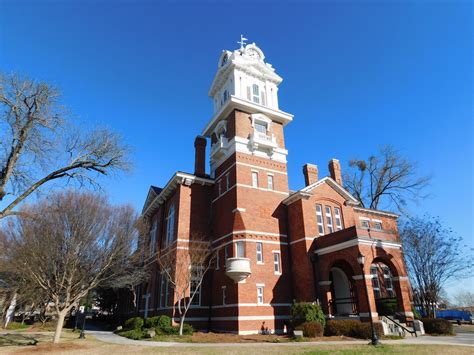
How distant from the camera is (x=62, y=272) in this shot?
19.3 metres


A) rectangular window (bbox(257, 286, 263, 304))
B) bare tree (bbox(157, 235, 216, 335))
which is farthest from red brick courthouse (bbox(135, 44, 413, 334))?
bare tree (bbox(157, 235, 216, 335))

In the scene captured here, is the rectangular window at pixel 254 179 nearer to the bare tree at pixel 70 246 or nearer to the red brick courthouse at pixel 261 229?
the red brick courthouse at pixel 261 229

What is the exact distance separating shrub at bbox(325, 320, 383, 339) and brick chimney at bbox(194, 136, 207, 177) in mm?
16902

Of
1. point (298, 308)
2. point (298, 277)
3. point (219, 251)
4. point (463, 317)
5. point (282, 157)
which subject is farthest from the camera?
point (463, 317)

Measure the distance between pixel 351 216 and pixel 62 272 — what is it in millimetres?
22002

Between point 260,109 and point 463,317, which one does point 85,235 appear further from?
point 463,317

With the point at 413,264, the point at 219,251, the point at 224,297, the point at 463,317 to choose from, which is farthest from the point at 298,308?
the point at 463,317

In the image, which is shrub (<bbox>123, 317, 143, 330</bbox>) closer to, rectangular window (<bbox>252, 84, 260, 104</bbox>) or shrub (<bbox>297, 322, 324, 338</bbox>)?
shrub (<bbox>297, 322, 324, 338</bbox>)

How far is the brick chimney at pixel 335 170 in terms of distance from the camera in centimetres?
3050

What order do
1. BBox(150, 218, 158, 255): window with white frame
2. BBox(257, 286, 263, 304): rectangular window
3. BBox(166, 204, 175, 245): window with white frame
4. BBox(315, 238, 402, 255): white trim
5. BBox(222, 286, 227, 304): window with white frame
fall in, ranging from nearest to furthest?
BBox(315, 238, 402, 255): white trim, BBox(257, 286, 263, 304): rectangular window, BBox(222, 286, 227, 304): window with white frame, BBox(166, 204, 175, 245): window with white frame, BBox(150, 218, 158, 255): window with white frame

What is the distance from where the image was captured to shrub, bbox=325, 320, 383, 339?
16875 millimetres

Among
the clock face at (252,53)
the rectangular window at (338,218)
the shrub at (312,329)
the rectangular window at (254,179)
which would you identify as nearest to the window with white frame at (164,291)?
the rectangular window at (254,179)

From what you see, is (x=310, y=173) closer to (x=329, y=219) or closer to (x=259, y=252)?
(x=329, y=219)

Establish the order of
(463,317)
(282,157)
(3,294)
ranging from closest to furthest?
1. (282,157)
2. (3,294)
3. (463,317)
